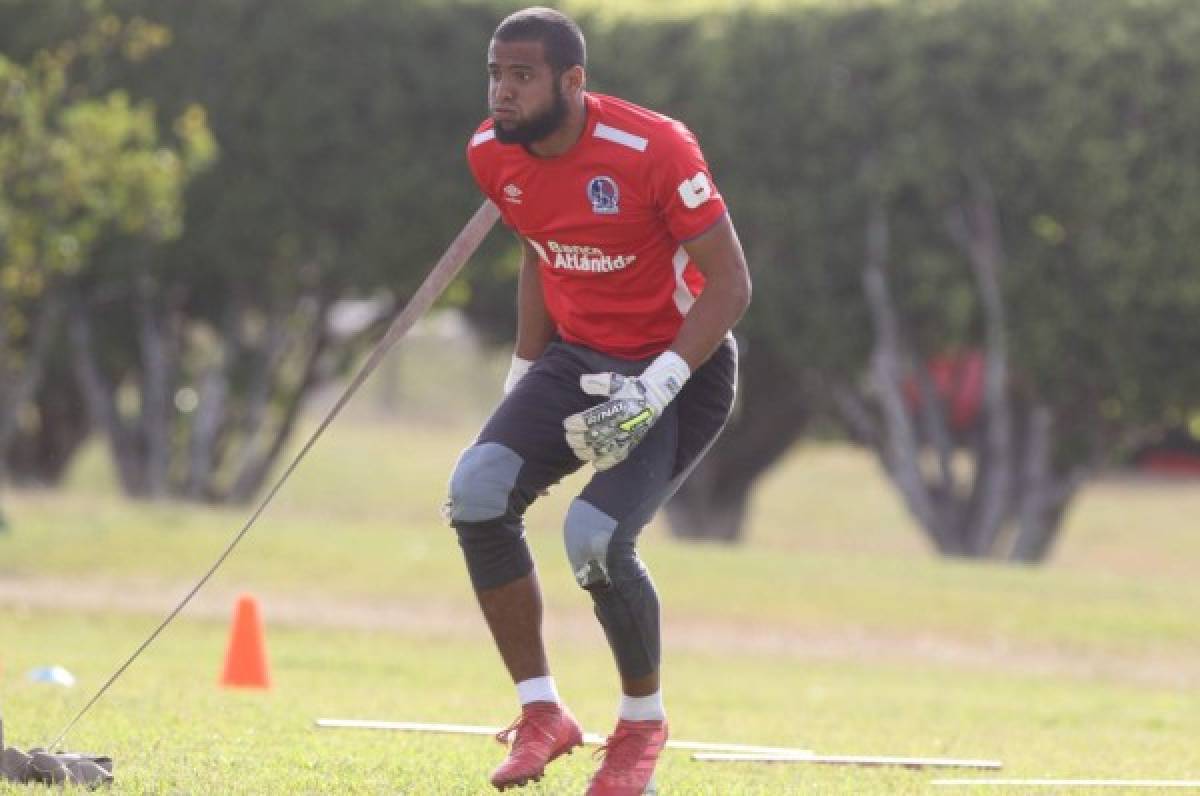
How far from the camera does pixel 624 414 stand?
271 inches

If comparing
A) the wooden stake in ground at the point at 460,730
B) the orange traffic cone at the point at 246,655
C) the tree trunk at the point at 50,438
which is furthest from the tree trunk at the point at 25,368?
the wooden stake in ground at the point at 460,730

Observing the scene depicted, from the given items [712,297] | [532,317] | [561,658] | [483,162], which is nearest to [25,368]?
[561,658]

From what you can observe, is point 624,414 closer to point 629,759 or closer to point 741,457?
point 629,759

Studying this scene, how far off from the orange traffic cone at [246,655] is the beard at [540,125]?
6102 millimetres

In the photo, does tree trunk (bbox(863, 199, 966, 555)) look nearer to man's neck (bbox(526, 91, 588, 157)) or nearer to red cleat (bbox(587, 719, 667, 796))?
man's neck (bbox(526, 91, 588, 157))

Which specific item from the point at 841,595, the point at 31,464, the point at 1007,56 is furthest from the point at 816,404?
the point at 31,464

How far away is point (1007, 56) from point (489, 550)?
58.1 ft

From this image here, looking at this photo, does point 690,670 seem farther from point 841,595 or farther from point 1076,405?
point 1076,405

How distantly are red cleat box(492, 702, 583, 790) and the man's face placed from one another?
1.80m

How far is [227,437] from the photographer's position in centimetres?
2978

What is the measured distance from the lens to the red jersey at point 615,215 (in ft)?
23.3

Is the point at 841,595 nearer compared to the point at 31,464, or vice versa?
the point at 841,595

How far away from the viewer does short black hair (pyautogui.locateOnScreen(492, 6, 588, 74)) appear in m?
7.07

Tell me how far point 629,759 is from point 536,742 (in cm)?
31
